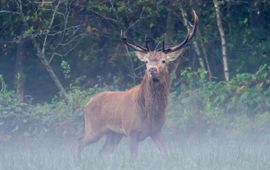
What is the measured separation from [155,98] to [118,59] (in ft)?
24.5

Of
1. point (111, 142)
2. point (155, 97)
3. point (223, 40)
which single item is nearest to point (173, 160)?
point (155, 97)

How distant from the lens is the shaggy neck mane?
15.3 m

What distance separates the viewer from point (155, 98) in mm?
15398

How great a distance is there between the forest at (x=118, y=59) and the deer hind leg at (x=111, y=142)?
3.17 meters

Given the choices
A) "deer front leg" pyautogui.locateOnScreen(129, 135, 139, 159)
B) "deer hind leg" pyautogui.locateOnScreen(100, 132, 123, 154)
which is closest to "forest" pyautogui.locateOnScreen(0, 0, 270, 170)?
"deer hind leg" pyautogui.locateOnScreen(100, 132, 123, 154)

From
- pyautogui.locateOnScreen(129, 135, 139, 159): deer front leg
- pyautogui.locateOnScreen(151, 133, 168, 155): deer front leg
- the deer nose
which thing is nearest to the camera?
pyautogui.locateOnScreen(129, 135, 139, 159): deer front leg

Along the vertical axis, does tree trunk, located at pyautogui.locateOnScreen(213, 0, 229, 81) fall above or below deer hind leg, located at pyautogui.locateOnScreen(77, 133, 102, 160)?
above

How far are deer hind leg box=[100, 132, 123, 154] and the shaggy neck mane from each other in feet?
3.60

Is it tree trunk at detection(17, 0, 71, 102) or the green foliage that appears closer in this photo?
the green foliage

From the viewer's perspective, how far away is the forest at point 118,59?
20141 millimetres

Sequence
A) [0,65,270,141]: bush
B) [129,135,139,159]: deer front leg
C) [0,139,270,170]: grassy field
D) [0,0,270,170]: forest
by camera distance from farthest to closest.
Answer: [0,0,270,170]: forest → [0,65,270,141]: bush → [129,135,139,159]: deer front leg → [0,139,270,170]: grassy field

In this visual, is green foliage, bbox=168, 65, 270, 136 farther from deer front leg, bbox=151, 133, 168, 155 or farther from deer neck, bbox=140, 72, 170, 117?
deer front leg, bbox=151, 133, 168, 155

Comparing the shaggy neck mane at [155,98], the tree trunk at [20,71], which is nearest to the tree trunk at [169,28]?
the tree trunk at [20,71]

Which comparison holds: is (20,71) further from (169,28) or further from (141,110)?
(141,110)
